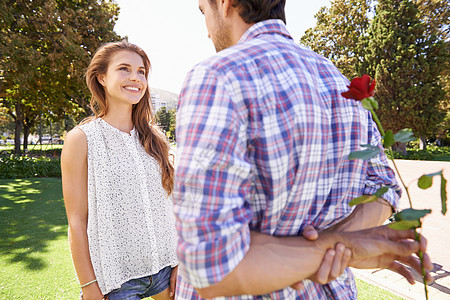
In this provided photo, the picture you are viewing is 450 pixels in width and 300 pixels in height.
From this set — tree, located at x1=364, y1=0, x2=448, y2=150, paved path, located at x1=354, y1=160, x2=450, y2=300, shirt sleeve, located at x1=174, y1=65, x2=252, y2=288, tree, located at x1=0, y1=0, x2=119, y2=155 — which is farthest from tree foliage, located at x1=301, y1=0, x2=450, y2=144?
shirt sleeve, located at x1=174, y1=65, x2=252, y2=288

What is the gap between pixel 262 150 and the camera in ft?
2.74

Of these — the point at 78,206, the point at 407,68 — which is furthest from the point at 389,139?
the point at 407,68

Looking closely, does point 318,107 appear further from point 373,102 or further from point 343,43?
point 343,43

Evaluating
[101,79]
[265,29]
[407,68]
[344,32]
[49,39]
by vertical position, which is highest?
[344,32]

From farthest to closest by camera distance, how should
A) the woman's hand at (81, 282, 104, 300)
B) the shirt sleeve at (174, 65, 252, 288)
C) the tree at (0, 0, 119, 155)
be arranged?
the tree at (0, 0, 119, 155), the woman's hand at (81, 282, 104, 300), the shirt sleeve at (174, 65, 252, 288)

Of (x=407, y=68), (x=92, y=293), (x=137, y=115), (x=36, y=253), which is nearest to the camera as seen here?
(x=92, y=293)

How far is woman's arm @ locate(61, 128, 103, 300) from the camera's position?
5.77 feet

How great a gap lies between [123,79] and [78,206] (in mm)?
978

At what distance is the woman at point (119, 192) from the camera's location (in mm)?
1795

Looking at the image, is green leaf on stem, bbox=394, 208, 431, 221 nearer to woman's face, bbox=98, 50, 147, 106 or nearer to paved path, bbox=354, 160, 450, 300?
paved path, bbox=354, 160, 450, 300

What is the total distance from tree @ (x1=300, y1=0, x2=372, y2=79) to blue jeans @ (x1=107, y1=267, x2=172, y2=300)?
23.6 meters

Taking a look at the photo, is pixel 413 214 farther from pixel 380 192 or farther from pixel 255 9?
pixel 255 9

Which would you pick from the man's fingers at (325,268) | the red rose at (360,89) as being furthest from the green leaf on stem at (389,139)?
the man's fingers at (325,268)

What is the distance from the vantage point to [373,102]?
34.4 inches
